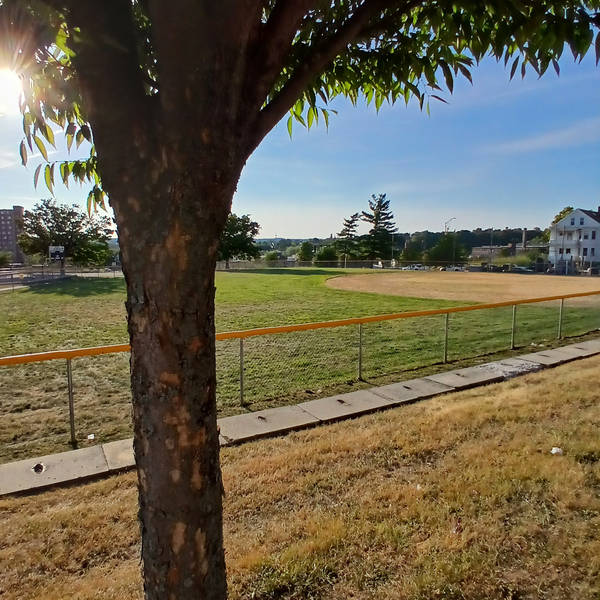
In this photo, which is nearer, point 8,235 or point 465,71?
point 465,71

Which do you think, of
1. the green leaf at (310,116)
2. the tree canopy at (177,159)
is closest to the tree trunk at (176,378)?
the tree canopy at (177,159)

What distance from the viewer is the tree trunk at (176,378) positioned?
1.31 m

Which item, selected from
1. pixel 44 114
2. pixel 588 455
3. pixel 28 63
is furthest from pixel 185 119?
pixel 588 455

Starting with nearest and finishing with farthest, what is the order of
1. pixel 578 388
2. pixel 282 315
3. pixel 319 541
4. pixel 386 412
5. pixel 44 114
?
pixel 44 114 → pixel 319 541 → pixel 386 412 → pixel 578 388 → pixel 282 315

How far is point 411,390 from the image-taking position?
21.1ft

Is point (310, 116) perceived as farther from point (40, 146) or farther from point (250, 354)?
point (250, 354)

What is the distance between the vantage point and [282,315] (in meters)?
15.4

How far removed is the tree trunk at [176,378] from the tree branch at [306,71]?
29cm

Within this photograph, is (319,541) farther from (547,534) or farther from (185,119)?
(185,119)

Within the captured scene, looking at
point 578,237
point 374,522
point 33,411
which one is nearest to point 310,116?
point 374,522

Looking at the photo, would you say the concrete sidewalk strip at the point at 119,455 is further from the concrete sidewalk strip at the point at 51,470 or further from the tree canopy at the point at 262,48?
the tree canopy at the point at 262,48

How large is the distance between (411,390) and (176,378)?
18.2 feet

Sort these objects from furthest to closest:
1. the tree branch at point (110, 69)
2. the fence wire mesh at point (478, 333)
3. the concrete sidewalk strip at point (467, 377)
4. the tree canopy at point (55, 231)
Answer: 1. the tree canopy at point (55, 231)
2. the fence wire mesh at point (478, 333)
3. the concrete sidewalk strip at point (467, 377)
4. the tree branch at point (110, 69)

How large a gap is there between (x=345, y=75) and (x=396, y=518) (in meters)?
3.06
